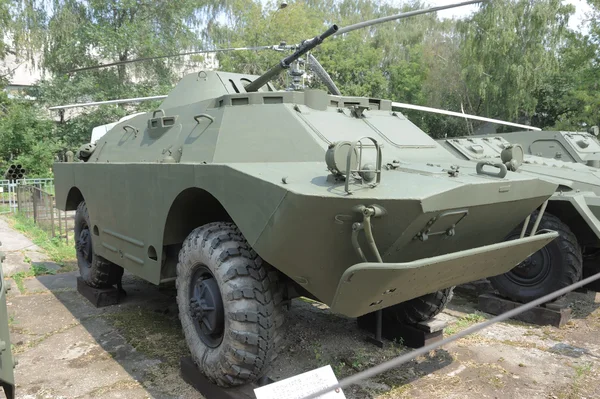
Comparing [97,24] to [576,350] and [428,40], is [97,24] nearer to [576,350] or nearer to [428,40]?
[428,40]

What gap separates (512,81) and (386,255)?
66.6ft

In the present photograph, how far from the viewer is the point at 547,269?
17.3 ft

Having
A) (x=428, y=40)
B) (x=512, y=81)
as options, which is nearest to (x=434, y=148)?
(x=512, y=81)

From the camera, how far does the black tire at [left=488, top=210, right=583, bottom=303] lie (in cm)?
507

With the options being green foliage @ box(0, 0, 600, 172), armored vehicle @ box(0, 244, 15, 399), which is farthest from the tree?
armored vehicle @ box(0, 244, 15, 399)

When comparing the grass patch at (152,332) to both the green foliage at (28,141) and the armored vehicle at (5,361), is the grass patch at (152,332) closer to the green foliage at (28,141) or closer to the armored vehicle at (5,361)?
the armored vehicle at (5,361)

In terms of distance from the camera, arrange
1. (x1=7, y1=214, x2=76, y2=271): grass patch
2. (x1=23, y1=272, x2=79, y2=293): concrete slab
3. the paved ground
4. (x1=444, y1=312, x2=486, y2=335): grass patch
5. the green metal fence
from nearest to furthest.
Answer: the paved ground
(x1=444, y1=312, x2=486, y2=335): grass patch
(x1=23, y1=272, x2=79, y2=293): concrete slab
(x1=7, y1=214, x2=76, y2=271): grass patch
the green metal fence

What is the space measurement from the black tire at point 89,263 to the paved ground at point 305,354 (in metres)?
0.26

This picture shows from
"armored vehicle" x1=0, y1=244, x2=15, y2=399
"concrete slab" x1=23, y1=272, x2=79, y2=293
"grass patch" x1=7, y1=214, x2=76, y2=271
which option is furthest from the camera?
"grass patch" x1=7, y1=214, x2=76, y2=271

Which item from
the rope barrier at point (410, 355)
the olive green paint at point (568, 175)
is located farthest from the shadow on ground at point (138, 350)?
the olive green paint at point (568, 175)

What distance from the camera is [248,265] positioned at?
125 inches

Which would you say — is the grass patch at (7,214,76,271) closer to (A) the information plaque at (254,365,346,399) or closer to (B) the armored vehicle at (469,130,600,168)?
(A) the information plaque at (254,365,346,399)

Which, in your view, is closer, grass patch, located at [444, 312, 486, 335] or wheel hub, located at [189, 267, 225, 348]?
wheel hub, located at [189, 267, 225, 348]

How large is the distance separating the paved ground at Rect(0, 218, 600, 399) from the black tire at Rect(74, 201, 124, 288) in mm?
257
